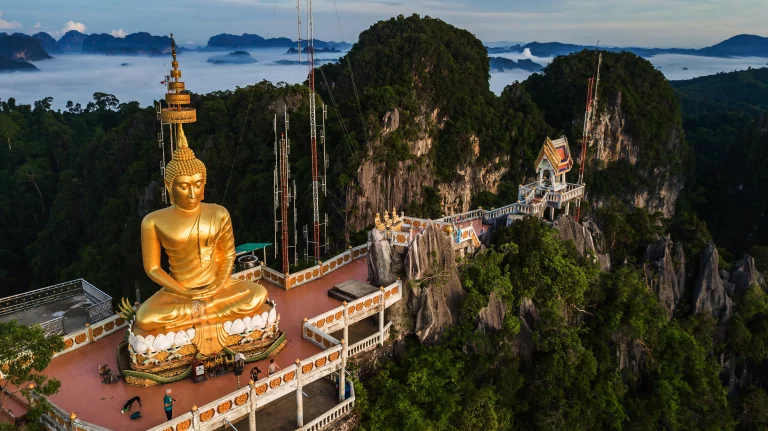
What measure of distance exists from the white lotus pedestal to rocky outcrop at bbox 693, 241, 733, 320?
60.7ft

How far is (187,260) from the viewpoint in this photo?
45.8ft

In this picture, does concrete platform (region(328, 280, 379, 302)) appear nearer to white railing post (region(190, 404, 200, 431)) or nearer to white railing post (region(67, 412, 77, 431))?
white railing post (region(190, 404, 200, 431))

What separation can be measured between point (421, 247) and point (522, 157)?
36.4 metres

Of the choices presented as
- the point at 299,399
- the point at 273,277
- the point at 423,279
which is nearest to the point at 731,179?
the point at 423,279

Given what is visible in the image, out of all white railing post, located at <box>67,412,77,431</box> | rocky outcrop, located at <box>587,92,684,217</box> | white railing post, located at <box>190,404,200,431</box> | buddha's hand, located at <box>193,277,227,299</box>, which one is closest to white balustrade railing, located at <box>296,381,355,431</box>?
white railing post, located at <box>190,404,200,431</box>

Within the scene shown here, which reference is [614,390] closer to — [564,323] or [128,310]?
[564,323]

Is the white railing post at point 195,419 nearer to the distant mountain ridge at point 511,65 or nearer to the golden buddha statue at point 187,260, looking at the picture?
the golden buddha statue at point 187,260

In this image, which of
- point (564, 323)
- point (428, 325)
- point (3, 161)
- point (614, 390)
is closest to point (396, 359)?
point (428, 325)

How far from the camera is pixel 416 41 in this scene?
48.5 m

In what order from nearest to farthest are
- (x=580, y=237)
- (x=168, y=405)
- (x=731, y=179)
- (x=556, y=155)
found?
(x=168, y=405) < (x=580, y=237) < (x=556, y=155) < (x=731, y=179)

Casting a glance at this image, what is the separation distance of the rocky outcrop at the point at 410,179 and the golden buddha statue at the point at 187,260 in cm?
2109

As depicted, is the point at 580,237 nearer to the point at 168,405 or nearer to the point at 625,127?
the point at 168,405

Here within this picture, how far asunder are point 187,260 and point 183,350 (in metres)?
2.16

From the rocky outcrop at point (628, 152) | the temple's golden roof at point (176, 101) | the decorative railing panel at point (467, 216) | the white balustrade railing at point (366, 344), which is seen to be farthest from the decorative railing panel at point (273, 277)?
the rocky outcrop at point (628, 152)
